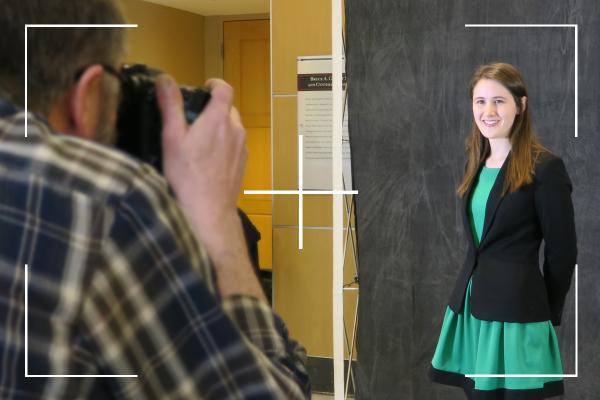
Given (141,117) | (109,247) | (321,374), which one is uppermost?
(141,117)

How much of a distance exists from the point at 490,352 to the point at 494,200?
29 cm

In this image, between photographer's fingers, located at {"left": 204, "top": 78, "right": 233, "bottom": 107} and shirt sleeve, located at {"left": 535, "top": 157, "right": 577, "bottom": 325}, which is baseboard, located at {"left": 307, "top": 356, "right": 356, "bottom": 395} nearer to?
shirt sleeve, located at {"left": 535, "top": 157, "right": 577, "bottom": 325}

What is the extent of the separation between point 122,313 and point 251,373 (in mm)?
117

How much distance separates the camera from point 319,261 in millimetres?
1254

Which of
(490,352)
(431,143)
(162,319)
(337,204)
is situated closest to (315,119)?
(337,204)

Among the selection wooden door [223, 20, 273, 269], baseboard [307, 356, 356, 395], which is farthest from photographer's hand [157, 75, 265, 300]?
baseboard [307, 356, 356, 395]

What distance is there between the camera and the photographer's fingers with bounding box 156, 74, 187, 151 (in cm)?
64

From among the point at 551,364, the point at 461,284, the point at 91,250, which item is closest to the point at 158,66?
the point at 91,250

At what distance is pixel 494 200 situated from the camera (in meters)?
1.29

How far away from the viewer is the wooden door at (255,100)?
896 millimetres

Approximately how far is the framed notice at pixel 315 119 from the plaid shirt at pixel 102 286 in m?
0.61

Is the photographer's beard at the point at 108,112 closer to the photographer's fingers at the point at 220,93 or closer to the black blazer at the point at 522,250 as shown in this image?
the photographer's fingers at the point at 220,93

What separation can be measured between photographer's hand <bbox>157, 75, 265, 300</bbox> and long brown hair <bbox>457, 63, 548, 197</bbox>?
757 millimetres

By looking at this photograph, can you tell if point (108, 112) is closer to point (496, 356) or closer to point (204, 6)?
point (204, 6)
